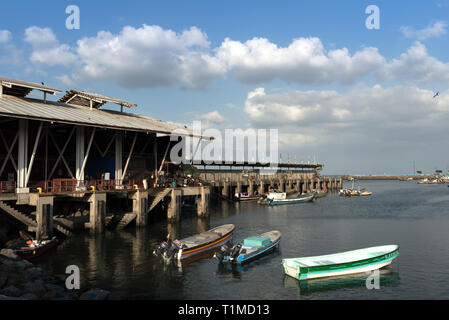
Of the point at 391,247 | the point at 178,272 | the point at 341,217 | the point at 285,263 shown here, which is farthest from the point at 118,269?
the point at 341,217

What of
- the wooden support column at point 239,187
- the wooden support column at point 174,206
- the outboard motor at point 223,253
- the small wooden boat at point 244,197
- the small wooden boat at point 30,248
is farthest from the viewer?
the wooden support column at point 239,187

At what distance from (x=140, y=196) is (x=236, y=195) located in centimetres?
4217

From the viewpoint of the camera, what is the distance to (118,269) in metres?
24.5

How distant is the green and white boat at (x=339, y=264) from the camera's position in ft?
73.5

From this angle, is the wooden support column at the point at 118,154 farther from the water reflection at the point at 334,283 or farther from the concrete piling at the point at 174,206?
the water reflection at the point at 334,283

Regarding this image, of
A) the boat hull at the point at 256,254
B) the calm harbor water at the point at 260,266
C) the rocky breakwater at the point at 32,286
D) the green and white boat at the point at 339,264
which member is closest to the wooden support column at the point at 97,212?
the calm harbor water at the point at 260,266

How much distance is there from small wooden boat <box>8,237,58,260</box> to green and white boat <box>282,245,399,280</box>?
18670mm

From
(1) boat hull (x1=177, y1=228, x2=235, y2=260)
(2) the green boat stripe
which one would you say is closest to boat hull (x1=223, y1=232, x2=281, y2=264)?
(1) boat hull (x1=177, y1=228, x2=235, y2=260)

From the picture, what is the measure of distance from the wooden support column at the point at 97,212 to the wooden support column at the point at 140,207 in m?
4.38

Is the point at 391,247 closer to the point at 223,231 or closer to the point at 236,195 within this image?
the point at 223,231

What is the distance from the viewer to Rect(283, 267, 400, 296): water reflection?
835 inches

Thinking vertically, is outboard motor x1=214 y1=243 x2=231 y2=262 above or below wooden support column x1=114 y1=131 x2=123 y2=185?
below

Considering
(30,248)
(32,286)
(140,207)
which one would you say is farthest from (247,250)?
(30,248)

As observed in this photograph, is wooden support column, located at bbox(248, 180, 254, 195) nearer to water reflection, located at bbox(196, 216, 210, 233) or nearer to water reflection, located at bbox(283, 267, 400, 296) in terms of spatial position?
water reflection, located at bbox(196, 216, 210, 233)
